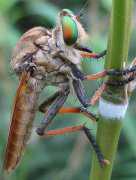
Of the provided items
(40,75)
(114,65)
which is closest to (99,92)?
(114,65)

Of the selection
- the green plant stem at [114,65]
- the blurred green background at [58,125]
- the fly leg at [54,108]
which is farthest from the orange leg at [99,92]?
the blurred green background at [58,125]

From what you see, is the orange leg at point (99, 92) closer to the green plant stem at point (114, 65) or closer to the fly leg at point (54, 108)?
the green plant stem at point (114, 65)

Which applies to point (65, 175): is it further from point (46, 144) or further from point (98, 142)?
point (98, 142)

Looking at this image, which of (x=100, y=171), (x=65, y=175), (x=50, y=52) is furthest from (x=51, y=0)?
(x=100, y=171)

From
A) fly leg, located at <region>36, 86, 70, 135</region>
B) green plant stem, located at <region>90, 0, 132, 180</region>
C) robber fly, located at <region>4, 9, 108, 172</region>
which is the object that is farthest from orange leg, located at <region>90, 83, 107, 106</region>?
fly leg, located at <region>36, 86, 70, 135</region>

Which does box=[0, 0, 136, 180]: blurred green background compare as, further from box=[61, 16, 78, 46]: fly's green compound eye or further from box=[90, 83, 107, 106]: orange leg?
box=[90, 83, 107, 106]: orange leg
